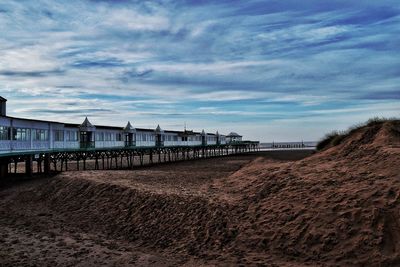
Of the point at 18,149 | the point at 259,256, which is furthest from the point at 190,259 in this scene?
the point at 18,149

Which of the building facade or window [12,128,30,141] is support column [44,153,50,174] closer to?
the building facade

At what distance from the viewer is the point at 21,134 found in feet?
96.7

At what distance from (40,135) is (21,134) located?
11.9 ft

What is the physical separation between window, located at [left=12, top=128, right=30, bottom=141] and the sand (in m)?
11.5

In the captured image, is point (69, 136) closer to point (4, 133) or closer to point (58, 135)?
point (58, 135)

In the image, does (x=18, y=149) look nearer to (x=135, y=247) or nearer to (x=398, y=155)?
(x=135, y=247)

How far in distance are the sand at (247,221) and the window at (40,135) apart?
1472 cm

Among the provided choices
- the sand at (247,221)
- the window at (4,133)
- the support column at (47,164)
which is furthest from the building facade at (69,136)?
the sand at (247,221)

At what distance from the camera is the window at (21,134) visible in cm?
2831

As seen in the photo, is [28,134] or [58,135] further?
[58,135]

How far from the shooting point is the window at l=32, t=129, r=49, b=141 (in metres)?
31.9

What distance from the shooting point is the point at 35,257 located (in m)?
10.9

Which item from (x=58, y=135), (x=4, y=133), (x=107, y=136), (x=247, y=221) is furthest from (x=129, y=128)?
(x=247, y=221)

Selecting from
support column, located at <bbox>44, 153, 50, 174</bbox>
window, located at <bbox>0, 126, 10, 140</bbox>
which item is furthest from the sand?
support column, located at <bbox>44, 153, 50, 174</bbox>
